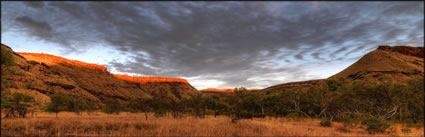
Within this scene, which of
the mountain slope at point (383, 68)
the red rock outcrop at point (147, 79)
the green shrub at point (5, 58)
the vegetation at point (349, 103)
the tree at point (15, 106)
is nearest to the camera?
the green shrub at point (5, 58)

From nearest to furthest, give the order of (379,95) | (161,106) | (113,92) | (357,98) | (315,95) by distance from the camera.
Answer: (379,95) → (357,98) → (315,95) → (161,106) → (113,92)

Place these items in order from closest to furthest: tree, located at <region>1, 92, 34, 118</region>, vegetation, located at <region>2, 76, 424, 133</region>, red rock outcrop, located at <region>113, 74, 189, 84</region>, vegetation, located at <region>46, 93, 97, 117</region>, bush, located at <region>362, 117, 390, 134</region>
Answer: tree, located at <region>1, 92, 34, 118</region> → bush, located at <region>362, 117, 390, 134</region> → vegetation, located at <region>2, 76, 424, 133</region> → vegetation, located at <region>46, 93, 97, 117</region> → red rock outcrop, located at <region>113, 74, 189, 84</region>

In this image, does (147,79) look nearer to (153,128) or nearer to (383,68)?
(383,68)

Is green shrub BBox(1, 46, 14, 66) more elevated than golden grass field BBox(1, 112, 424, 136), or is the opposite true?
green shrub BBox(1, 46, 14, 66)

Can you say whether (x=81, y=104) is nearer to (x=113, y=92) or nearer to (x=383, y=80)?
(x=113, y=92)

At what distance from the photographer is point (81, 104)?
50688 mm

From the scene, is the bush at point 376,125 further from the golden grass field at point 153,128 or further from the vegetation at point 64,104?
the vegetation at point 64,104

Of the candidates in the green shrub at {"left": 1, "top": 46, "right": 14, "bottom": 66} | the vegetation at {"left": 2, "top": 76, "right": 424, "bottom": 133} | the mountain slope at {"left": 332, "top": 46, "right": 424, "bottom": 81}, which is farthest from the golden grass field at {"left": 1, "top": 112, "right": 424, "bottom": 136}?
the mountain slope at {"left": 332, "top": 46, "right": 424, "bottom": 81}

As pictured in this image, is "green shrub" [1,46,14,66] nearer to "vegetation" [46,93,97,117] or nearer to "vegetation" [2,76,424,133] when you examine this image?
"vegetation" [2,76,424,133]

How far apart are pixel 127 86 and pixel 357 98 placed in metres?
114

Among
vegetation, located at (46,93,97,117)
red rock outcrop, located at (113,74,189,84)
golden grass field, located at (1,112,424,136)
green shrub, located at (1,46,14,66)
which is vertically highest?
green shrub, located at (1,46,14,66)

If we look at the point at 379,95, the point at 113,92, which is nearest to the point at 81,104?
the point at 113,92

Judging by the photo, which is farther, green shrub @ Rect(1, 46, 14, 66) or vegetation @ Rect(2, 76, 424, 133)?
vegetation @ Rect(2, 76, 424, 133)

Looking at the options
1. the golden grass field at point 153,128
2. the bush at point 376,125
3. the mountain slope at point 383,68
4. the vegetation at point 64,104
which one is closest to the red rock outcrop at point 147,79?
the vegetation at point 64,104
